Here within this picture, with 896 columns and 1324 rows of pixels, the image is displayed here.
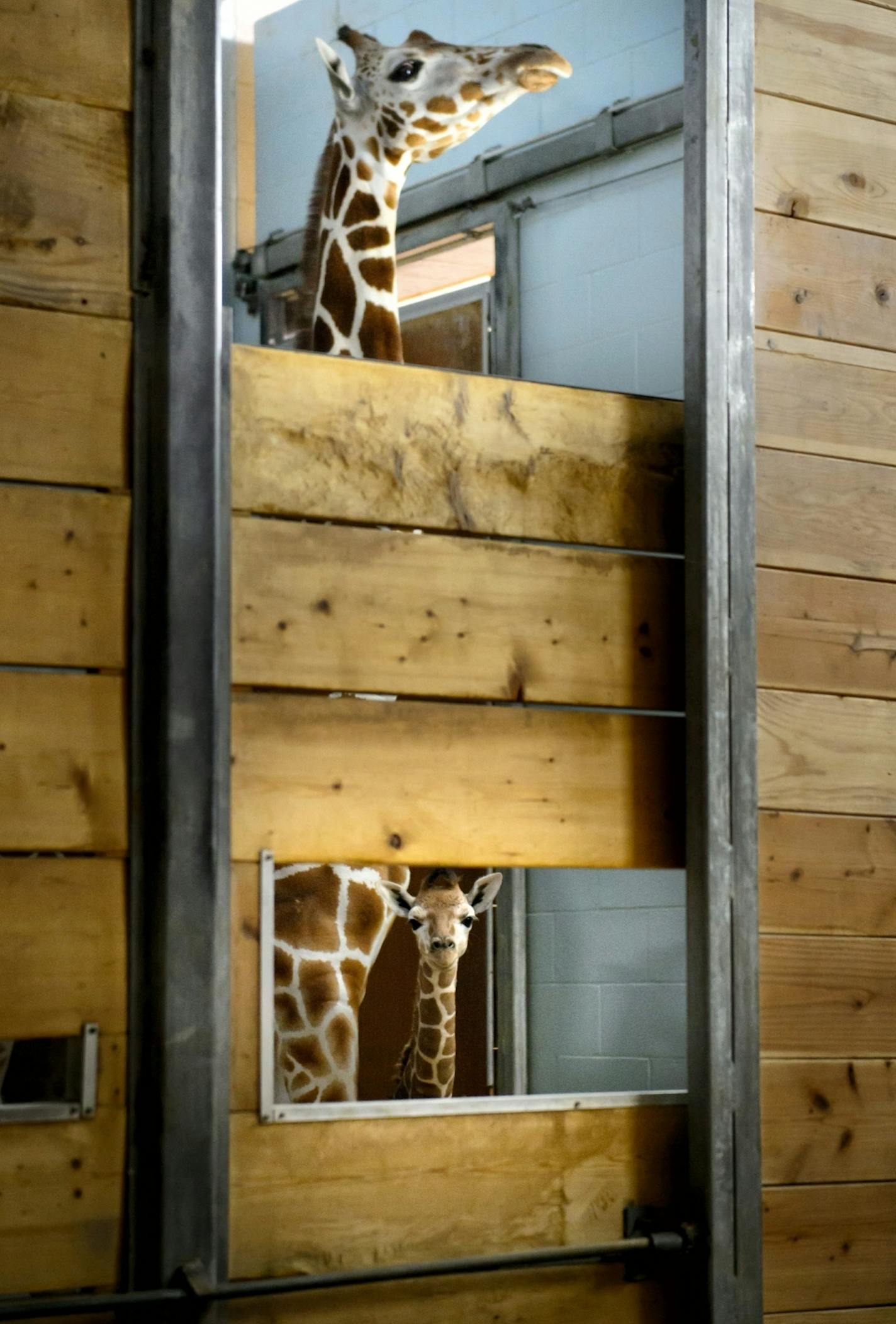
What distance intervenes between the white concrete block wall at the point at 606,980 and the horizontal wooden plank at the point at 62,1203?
1.74 meters

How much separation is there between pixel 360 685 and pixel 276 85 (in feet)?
10.1

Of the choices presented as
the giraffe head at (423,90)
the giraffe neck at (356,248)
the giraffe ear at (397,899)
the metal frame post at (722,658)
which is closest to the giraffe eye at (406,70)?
the giraffe head at (423,90)

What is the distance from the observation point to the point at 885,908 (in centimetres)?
289

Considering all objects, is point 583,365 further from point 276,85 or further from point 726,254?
point 276,85

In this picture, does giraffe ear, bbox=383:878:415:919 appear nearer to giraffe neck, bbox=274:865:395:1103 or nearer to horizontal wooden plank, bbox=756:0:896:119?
giraffe neck, bbox=274:865:395:1103

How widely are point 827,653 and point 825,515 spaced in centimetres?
23

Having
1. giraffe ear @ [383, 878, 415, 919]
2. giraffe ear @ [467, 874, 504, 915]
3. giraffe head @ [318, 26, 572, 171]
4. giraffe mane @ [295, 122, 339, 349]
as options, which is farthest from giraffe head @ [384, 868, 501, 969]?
giraffe head @ [318, 26, 572, 171]

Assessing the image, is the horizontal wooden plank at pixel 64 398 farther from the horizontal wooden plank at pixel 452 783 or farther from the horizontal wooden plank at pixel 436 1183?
the horizontal wooden plank at pixel 436 1183

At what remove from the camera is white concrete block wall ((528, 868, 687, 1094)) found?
379 centimetres

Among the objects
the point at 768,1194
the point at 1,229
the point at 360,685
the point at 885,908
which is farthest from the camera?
the point at 885,908

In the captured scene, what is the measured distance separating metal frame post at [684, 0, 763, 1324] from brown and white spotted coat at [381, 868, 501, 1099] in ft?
2.00

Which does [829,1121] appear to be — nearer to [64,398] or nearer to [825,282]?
[825,282]

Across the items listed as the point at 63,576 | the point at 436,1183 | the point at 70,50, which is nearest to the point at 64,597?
the point at 63,576

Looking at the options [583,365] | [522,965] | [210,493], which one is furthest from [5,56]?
[522,965]
